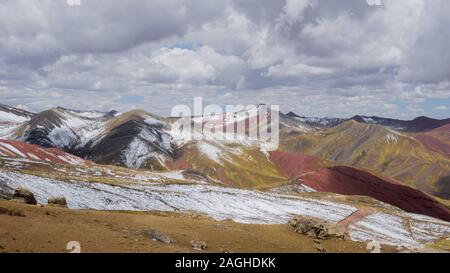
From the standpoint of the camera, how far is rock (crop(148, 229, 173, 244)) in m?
36.2

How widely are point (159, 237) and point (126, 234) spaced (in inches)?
108

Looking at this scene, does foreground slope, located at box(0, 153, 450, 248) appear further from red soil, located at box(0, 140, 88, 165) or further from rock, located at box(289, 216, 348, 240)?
red soil, located at box(0, 140, 88, 165)

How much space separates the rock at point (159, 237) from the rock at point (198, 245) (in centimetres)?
199

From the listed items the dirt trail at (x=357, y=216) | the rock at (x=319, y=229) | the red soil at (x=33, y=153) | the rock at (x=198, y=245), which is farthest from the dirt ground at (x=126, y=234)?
the red soil at (x=33, y=153)

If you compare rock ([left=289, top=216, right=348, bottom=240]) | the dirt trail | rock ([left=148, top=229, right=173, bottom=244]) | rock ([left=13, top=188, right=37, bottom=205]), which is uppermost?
rock ([left=13, top=188, right=37, bottom=205])

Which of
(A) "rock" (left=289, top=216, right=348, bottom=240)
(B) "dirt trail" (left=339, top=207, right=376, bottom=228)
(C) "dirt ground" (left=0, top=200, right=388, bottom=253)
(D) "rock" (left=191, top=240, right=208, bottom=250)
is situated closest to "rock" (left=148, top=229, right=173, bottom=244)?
(C) "dirt ground" (left=0, top=200, right=388, bottom=253)

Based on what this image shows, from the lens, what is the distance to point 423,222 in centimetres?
13200

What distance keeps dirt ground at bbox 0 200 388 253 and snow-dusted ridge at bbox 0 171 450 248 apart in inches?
1270

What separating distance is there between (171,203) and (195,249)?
56.1 meters

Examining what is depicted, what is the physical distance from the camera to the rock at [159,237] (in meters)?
36.2
